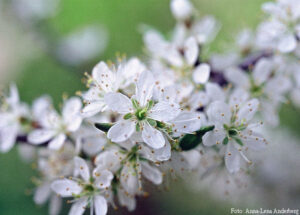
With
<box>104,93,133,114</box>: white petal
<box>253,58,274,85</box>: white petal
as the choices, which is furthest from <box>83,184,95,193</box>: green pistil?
<box>253,58,274,85</box>: white petal

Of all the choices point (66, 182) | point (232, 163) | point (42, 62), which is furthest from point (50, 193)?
point (42, 62)

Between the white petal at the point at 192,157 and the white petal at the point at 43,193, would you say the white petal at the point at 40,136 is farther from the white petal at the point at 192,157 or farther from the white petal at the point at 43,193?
the white petal at the point at 192,157

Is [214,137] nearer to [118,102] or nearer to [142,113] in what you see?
[142,113]

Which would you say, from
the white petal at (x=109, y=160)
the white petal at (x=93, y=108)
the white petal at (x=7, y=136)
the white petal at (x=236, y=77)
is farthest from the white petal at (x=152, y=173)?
the white petal at (x=7, y=136)

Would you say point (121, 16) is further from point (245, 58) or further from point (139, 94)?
point (139, 94)

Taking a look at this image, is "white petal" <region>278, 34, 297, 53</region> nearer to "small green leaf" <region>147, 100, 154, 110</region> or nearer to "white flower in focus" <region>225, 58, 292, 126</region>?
"white flower in focus" <region>225, 58, 292, 126</region>

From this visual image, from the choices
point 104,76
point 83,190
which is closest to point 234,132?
point 104,76

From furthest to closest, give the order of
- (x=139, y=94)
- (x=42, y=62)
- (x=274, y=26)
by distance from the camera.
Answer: (x=42, y=62) < (x=274, y=26) < (x=139, y=94)
